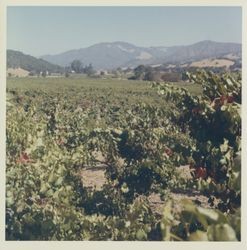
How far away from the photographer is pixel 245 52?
5043 millimetres

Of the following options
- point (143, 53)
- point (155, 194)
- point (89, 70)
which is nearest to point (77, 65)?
point (89, 70)

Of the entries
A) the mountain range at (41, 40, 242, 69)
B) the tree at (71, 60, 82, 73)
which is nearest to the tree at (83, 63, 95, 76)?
the tree at (71, 60, 82, 73)

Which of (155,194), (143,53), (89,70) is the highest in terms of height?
(143,53)

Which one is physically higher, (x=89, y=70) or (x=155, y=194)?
(x=89, y=70)

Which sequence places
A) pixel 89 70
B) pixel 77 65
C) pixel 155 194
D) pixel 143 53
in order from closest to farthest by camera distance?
pixel 143 53 < pixel 77 65 < pixel 89 70 < pixel 155 194

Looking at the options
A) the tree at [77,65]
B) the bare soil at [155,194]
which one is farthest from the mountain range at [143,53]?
the bare soil at [155,194]

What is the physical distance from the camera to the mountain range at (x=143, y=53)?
5780mm

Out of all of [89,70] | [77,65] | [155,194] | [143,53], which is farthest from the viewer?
[155,194]

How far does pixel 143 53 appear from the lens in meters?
6.17

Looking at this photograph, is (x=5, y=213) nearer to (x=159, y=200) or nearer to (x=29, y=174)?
(x=29, y=174)

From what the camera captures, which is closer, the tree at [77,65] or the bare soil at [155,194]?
the tree at [77,65]

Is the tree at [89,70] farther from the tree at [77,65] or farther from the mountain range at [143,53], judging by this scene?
the mountain range at [143,53]

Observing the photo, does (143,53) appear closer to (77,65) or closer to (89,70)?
(77,65)

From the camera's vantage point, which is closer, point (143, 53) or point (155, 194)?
point (143, 53)
